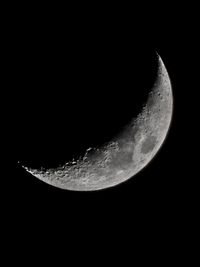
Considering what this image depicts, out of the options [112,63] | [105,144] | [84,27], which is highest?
[84,27]

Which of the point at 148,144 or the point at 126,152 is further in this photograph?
the point at 148,144

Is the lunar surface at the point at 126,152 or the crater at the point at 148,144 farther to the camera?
the crater at the point at 148,144

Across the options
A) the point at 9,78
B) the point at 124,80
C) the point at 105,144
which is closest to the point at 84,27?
the point at 124,80

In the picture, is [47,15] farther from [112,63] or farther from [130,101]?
[130,101]

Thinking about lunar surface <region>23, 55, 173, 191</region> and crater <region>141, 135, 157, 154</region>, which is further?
crater <region>141, 135, 157, 154</region>

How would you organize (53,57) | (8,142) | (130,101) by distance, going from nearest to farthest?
(53,57)
(130,101)
(8,142)

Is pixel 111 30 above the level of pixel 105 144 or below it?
above

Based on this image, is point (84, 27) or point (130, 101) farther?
point (130, 101)

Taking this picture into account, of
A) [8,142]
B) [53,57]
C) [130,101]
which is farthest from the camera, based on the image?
[8,142]
